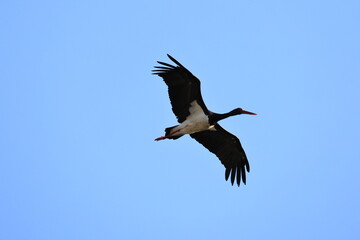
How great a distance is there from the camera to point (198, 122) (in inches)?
686

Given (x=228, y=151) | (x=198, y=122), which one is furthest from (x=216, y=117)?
(x=228, y=151)

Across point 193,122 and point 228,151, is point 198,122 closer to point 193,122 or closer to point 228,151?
point 193,122

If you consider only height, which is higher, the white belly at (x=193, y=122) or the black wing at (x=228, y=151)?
the white belly at (x=193, y=122)

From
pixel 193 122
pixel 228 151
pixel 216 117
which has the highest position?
pixel 216 117

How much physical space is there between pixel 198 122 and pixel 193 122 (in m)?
0.13

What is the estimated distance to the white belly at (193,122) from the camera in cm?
1739

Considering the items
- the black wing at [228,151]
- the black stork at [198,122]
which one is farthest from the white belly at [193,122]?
the black wing at [228,151]

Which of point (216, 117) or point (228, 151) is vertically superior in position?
point (216, 117)

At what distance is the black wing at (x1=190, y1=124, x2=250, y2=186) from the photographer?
731 inches

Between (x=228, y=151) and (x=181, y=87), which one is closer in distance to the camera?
(x=181, y=87)

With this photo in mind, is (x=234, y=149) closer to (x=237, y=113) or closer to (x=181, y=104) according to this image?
(x=237, y=113)

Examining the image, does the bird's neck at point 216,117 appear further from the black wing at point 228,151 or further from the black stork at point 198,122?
the black wing at point 228,151

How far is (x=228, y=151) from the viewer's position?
1884cm

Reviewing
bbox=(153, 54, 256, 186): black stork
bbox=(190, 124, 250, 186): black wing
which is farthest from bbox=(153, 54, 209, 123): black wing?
bbox=(190, 124, 250, 186): black wing
